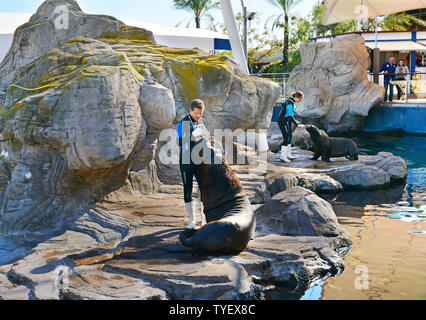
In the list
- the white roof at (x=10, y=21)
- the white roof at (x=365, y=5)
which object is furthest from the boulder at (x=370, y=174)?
the white roof at (x=365, y=5)

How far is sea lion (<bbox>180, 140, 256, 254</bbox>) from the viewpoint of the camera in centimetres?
483

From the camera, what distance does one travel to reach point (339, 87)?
18.2m

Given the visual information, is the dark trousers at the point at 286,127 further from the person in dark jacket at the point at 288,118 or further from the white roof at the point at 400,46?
the white roof at the point at 400,46

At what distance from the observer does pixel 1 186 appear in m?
6.98

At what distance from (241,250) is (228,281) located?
777mm

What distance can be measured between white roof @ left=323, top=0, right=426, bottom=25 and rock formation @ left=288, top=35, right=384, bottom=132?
222 inches

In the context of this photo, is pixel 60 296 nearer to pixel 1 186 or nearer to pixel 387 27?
pixel 1 186

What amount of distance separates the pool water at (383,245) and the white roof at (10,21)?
466 inches

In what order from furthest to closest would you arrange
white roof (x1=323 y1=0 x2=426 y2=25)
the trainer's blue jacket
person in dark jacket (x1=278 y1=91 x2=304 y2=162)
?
white roof (x1=323 y1=0 x2=426 y2=25), the trainer's blue jacket, person in dark jacket (x1=278 y1=91 x2=304 y2=162)

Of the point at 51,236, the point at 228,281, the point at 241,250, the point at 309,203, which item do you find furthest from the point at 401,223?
the point at 51,236

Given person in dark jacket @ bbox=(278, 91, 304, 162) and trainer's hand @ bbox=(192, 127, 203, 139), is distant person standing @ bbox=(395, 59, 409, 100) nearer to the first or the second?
person in dark jacket @ bbox=(278, 91, 304, 162)

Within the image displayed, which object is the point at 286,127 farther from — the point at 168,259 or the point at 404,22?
the point at 404,22

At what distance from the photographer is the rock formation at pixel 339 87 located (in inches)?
704

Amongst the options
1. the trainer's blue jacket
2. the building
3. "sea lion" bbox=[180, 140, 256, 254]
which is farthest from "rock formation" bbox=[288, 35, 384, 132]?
"sea lion" bbox=[180, 140, 256, 254]
